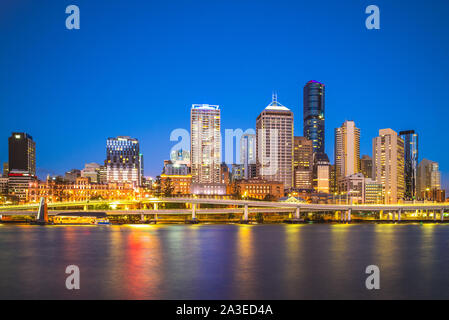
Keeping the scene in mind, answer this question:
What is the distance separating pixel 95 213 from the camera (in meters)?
132

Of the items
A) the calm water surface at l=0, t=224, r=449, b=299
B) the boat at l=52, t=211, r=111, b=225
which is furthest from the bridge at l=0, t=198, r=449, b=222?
the calm water surface at l=0, t=224, r=449, b=299

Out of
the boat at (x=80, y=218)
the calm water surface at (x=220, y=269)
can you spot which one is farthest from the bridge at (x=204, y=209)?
the calm water surface at (x=220, y=269)

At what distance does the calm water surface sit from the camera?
112 ft

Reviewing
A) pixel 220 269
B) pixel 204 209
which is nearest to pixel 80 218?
pixel 204 209

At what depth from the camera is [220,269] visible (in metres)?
45.7

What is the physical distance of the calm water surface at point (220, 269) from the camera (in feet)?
112

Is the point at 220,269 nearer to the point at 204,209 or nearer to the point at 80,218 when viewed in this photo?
the point at 204,209

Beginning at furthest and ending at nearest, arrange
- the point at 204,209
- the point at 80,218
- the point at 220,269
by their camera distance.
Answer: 1. the point at 204,209
2. the point at 80,218
3. the point at 220,269

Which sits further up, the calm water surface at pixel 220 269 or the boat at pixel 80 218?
the calm water surface at pixel 220 269

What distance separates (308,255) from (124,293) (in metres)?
30.2

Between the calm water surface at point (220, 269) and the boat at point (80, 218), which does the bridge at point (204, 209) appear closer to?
the boat at point (80, 218)
